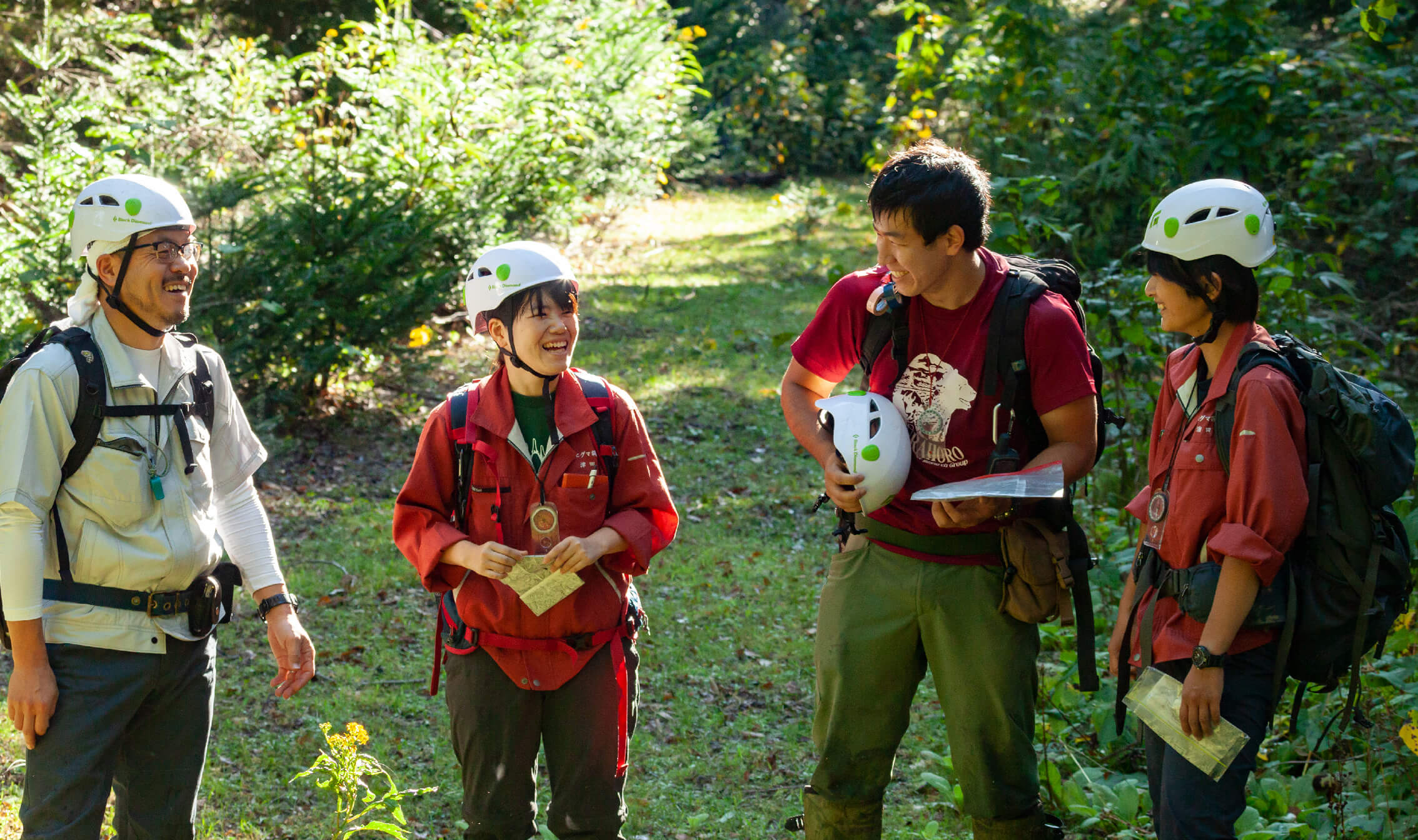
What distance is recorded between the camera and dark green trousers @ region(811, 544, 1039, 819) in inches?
120

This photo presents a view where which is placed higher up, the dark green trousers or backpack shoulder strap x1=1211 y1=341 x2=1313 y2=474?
backpack shoulder strap x1=1211 y1=341 x2=1313 y2=474

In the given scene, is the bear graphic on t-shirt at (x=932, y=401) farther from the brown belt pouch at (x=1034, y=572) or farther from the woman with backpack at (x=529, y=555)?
the woman with backpack at (x=529, y=555)

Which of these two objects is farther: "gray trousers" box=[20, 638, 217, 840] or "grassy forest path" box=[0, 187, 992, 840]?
"grassy forest path" box=[0, 187, 992, 840]

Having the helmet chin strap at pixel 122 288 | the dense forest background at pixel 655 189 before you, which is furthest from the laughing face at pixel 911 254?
the helmet chin strap at pixel 122 288

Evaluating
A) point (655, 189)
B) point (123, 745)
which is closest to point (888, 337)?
point (123, 745)

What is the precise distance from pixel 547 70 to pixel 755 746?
8.63 m

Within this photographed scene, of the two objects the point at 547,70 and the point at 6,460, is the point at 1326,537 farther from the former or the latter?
the point at 547,70

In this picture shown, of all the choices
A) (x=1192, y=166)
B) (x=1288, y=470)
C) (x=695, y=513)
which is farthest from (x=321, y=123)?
(x=1288, y=470)

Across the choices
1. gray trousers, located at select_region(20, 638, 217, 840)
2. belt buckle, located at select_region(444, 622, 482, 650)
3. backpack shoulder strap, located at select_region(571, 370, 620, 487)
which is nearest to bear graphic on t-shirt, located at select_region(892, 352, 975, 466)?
backpack shoulder strap, located at select_region(571, 370, 620, 487)

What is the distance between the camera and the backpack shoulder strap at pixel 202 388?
3.06m

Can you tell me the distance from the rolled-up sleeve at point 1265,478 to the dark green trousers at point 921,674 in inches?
24.7

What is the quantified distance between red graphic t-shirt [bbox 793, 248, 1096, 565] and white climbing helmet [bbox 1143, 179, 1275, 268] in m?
0.31

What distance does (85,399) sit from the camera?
278 centimetres

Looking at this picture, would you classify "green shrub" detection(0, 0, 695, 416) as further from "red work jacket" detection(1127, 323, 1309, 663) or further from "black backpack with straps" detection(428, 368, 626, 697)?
"red work jacket" detection(1127, 323, 1309, 663)
